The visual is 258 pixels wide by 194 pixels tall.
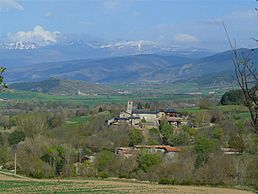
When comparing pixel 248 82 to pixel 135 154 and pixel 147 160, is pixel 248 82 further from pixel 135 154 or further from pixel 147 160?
pixel 135 154

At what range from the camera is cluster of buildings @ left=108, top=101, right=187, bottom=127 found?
68688 mm

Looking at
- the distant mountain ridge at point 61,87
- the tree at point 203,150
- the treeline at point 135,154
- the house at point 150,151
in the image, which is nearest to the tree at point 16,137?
the treeline at point 135,154

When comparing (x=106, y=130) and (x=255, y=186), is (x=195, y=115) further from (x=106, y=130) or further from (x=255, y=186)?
(x=255, y=186)

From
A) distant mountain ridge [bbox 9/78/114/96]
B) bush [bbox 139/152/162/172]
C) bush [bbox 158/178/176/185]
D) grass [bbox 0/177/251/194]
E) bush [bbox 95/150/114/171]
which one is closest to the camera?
grass [bbox 0/177/251/194]

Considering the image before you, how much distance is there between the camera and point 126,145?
57375mm

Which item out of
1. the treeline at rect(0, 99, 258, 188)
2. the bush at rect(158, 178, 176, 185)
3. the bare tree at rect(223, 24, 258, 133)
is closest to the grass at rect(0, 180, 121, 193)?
the bush at rect(158, 178, 176, 185)

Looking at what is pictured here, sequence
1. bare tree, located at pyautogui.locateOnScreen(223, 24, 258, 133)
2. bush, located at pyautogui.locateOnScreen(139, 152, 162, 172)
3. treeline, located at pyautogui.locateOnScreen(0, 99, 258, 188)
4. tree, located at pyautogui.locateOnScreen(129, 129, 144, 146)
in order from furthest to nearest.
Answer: tree, located at pyautogui.locateOnScreen(129, 129, 144, 146) < bush, located at pyautogui.locateOnScreen(139, 152, 162, 172) < treeline, located at pyautogui.locateOnScreen(0, 99, 258, 188) < bare tree, located at pyautogui.locateOnScreen(223, 24, 258, 133)

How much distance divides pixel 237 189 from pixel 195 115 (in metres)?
37.9

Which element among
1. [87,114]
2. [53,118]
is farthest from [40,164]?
[87,114]

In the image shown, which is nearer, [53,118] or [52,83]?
[53,118]

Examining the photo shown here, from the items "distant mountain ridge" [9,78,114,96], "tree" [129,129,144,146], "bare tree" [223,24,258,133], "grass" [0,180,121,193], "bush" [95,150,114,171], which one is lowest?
"bush" [95,150,114,171]

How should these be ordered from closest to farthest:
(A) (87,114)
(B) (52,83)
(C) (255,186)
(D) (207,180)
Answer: (C) (255,186) → (D) (207,180) → (A) (87,114) → (B) (52,83)

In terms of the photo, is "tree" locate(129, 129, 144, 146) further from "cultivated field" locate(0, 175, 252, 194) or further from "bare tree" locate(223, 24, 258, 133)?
"bare tree" locate(223, 24, 258, 133)

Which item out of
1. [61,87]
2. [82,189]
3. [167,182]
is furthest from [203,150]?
[61,87]
